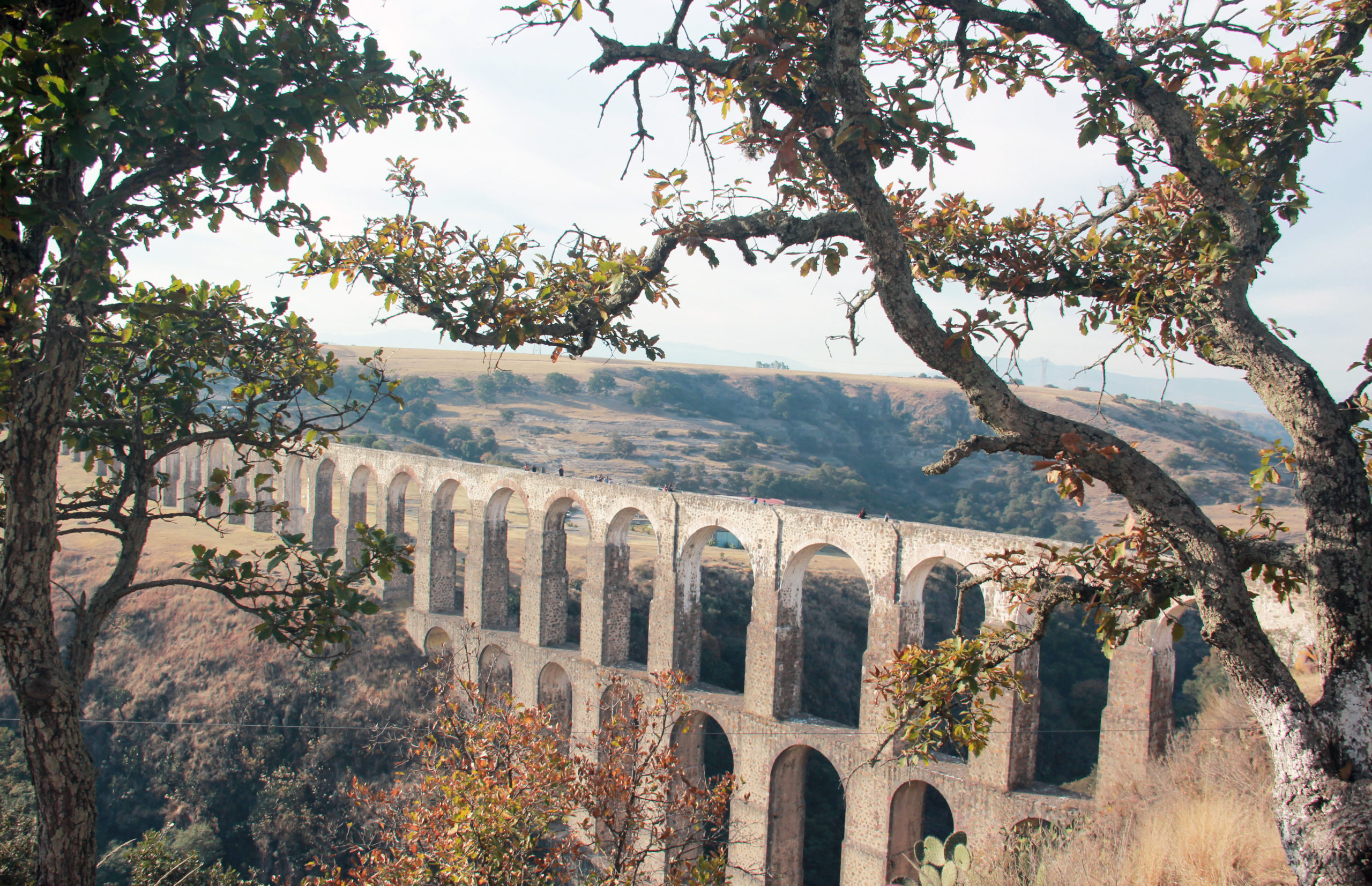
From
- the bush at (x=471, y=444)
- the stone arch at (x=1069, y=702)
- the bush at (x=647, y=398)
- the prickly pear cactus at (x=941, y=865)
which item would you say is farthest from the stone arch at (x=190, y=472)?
the bush at (x=647, y=398)

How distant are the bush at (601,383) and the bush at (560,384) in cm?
116

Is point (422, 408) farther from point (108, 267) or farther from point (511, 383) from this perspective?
point (108, 267)

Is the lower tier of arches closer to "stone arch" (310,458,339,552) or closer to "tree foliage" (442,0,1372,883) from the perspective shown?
"tree foliage" (442,0,1372,883)

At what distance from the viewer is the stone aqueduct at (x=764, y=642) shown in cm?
1288

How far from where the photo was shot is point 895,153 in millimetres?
3299

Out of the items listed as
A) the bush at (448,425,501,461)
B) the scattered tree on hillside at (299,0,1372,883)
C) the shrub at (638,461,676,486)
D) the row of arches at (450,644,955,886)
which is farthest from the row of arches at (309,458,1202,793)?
the bush at (448,425,501,461)

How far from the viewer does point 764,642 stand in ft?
52.3

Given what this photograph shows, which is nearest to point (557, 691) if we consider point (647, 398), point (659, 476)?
point (659, 476)

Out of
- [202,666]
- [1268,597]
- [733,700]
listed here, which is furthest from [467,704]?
[1268,597]

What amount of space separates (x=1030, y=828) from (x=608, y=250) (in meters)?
11.8

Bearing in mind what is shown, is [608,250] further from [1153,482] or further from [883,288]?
[1153,482]

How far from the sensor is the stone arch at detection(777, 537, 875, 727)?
15750mm

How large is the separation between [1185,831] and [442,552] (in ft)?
66.3

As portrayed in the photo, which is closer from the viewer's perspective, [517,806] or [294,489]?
[517,806]
